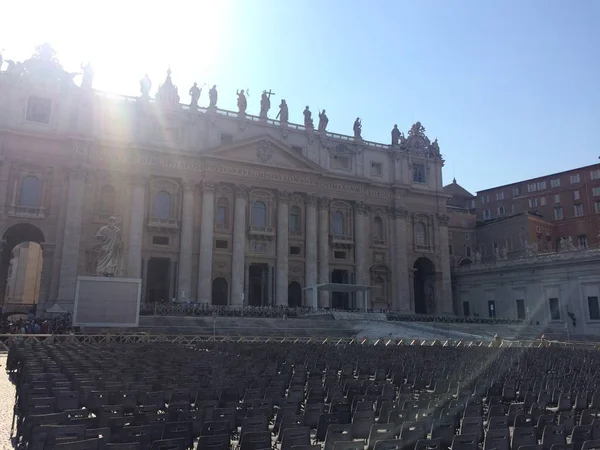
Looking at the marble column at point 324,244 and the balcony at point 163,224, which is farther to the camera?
the marble column at point 324,244

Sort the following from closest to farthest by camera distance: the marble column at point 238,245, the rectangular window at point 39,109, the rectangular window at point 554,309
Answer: the rectangular window at point 39,109 < the marble column at point 238,245 < the rectangular window at point 554,309

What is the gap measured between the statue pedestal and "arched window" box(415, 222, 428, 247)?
39.5 meters

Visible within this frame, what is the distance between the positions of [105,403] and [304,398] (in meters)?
4.70

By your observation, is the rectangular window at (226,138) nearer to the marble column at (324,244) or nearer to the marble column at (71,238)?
the marble column at (324,244)

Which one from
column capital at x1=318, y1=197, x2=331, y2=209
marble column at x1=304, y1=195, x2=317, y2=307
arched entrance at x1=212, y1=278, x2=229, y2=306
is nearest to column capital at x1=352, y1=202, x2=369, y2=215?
column capital at x1=318, y1=197, x2=331, y2=209

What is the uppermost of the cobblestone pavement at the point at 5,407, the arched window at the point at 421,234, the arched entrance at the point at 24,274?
the arched window at the point at 421,234

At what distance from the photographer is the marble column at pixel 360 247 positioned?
5697 centimetres

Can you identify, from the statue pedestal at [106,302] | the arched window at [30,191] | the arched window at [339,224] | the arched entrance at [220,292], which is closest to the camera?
the statue pedestal at [106,302]

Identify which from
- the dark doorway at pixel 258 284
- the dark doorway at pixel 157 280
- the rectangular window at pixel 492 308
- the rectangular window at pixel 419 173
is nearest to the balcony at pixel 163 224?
the dark doorway at pixel 157 280

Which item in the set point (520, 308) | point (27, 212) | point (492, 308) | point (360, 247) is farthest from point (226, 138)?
point (520, 308)

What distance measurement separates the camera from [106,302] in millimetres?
31359

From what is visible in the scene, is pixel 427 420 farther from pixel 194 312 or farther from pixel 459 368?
pixel 194 312

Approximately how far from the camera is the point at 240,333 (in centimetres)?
3606

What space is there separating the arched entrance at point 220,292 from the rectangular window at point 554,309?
33.2 meters
